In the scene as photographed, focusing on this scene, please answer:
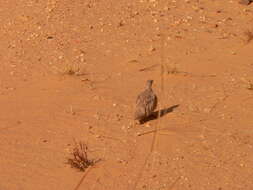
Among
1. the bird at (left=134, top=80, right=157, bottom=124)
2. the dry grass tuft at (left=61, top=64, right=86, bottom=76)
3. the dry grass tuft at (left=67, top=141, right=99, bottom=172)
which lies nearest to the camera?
the dry grass tuft at (left=67, top=141, right=99, bottom=172)

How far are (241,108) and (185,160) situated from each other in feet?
5.28

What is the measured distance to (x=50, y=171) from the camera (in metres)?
5.46

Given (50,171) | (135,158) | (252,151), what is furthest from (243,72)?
(50,171)

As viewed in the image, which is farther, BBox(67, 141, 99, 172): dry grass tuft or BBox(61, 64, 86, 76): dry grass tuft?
BBox(61, 64, 86, 76): dry grass tuft

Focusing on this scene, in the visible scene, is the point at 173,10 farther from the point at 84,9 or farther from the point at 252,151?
the point at 252,151

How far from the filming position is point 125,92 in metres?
7.27

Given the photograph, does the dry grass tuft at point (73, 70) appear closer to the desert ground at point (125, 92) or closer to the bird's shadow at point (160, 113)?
the desert ground at point (125, 92)

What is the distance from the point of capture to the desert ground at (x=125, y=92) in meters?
5.41

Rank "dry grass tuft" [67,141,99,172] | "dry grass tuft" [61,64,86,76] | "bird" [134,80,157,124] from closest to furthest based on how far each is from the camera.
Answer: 1. "dry grass tuft" [67,141,99,172]
2. "bird" [134,80,157,124]
3. "dry grass tuft" [61,64,86,76]

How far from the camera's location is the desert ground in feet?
17.8

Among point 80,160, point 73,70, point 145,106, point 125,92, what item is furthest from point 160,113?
point 73,70

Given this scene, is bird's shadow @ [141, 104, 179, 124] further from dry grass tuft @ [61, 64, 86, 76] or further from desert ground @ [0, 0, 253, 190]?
dry grass tuft @ [61, 64, 86, 76]

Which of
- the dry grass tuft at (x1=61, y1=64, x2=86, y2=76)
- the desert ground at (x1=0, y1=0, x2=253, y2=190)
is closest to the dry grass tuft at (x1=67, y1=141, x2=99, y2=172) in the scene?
the desert ground at (x1=0, y1=0, x2=253, y2=190)

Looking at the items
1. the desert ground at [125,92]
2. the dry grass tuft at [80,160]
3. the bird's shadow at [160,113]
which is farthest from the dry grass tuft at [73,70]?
the dry grass tuft at [80,160]
